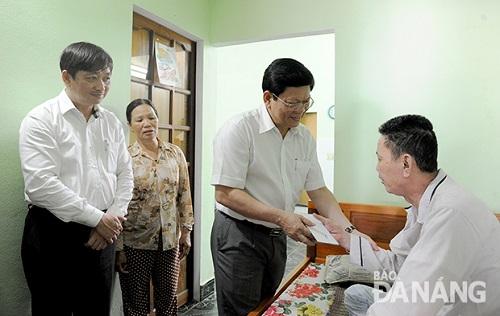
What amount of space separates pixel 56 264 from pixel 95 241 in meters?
0.18

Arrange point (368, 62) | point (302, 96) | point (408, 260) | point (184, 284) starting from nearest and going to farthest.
A: point (408, 260) < point (302, 96) < point (368, 62) < point (184, 284)

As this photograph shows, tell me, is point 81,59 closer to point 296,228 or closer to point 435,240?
point 296,228

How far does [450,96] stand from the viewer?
231 cm

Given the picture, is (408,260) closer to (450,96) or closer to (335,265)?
(335,265)

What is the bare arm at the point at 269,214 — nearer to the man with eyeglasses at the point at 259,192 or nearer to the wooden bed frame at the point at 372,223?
the man with eyeglasses at the point at 259,192

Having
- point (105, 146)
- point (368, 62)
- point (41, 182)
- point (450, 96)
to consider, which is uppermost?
point (368, 62)

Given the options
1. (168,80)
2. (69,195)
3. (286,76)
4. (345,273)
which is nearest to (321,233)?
(345,273)

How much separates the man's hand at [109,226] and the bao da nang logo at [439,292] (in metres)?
1.18

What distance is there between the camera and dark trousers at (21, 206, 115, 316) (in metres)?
1.49

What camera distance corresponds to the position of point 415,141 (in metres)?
1.08

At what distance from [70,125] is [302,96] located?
1.03 meters

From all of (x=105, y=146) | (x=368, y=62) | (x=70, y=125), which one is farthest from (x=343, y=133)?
(x=70, y=125)

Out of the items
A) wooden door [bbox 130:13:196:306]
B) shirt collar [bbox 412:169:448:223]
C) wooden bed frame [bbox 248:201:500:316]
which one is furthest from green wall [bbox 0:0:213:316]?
shirt collar [bbox 412:169:448:223]

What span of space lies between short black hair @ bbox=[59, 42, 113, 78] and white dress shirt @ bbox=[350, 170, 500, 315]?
4.65ft
